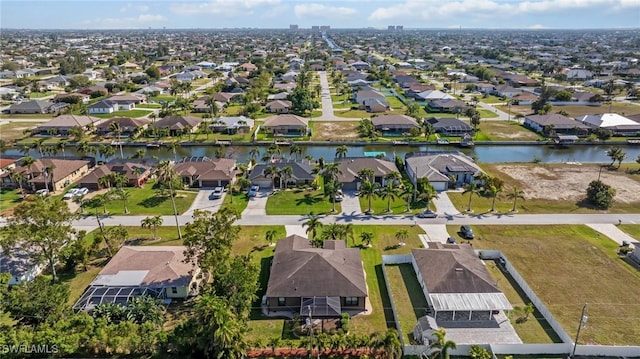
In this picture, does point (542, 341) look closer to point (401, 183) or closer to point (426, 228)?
point (426, 228)

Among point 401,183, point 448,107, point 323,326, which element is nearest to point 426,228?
point 401,183

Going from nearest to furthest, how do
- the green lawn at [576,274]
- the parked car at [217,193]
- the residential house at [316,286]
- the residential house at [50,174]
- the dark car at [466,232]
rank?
the green lawn at [576,274]
the residential house at [316,286]
the dark car at [466,232]
the parked car at [217,193]
the residential house at [50,174]

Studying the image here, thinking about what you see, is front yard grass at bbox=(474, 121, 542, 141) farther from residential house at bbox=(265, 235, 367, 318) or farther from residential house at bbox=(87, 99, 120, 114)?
residential house at bbox=(87, 99, 120, 114)

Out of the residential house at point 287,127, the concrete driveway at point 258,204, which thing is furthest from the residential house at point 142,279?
the residential house at point 287,127

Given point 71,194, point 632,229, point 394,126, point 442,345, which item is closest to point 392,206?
point 632,229

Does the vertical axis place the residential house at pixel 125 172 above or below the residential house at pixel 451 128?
below

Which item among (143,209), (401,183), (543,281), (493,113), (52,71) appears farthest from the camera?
(52,71)

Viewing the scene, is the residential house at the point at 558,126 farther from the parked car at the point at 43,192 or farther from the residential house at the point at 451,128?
the parked car at the point at 43,192
